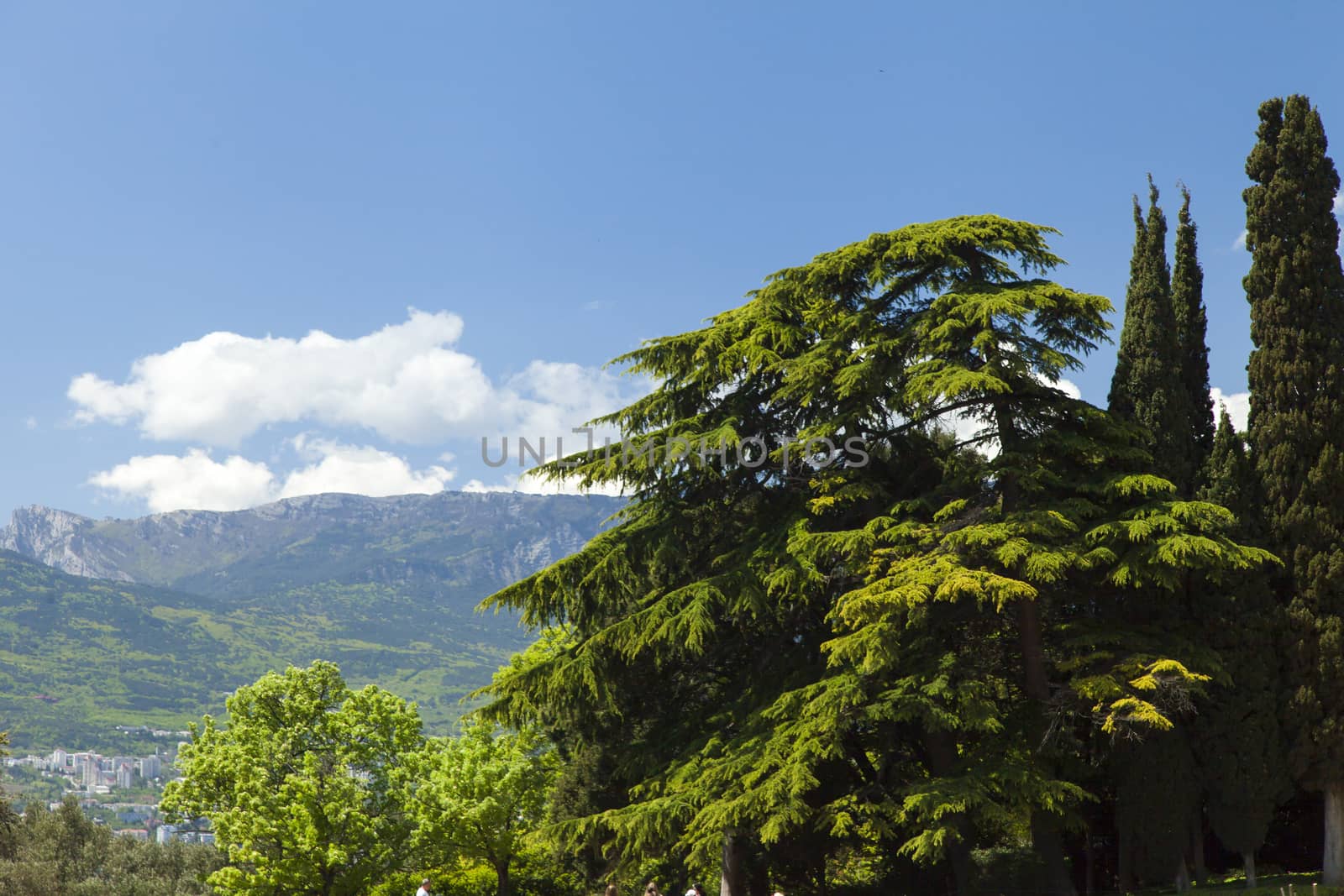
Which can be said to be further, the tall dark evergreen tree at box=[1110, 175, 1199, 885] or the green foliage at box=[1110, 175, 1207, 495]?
the green foliage at box=[1110, 175, 1207, 495]

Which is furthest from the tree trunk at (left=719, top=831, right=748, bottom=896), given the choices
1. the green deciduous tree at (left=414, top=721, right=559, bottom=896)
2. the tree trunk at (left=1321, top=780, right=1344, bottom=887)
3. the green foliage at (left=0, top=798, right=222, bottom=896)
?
the green foliage at (left=0, top=798, right=222, bottom=896)

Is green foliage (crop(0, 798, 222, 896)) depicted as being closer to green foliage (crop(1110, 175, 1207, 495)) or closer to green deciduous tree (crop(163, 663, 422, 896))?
green deciduous tree (crop(163, 663, 422, 896))

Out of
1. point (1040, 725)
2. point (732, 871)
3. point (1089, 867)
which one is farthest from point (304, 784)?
point (1040, 725)

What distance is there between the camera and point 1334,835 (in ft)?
62.8

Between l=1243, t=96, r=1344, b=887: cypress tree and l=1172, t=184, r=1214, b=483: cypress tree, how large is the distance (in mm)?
2456

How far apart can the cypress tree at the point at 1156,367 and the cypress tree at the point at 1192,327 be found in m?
0.97

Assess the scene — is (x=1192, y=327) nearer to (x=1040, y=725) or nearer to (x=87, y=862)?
(x=1040, y=725)

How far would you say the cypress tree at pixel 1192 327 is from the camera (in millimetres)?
23500

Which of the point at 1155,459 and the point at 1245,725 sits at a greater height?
the point at 1155,459

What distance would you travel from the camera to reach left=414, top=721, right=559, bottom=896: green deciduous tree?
30656 mm

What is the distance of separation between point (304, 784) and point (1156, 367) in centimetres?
2434

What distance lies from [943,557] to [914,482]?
5.14 meters

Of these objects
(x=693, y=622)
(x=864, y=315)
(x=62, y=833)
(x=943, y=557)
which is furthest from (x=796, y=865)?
(x=62, y=833)

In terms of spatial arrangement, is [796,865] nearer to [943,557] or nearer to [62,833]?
[943,557]
